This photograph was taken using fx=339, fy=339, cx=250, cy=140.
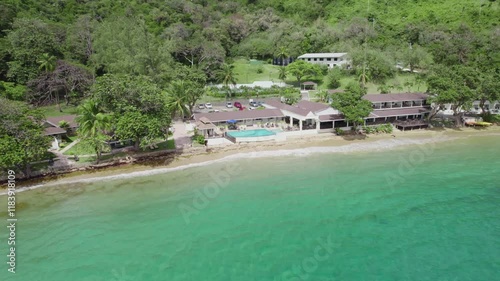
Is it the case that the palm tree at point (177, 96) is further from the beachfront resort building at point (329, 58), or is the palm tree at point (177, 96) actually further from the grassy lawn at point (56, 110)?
the beachfront resort building at point (329, 58)

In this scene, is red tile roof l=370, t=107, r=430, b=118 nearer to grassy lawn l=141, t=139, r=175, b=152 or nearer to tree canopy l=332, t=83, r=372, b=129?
tree canopy l=332, t=83, r=372, b=129

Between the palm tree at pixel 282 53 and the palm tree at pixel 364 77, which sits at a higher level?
the palm tree at pixel 282 53

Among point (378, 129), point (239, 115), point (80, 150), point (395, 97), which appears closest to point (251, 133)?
point (239, 115)

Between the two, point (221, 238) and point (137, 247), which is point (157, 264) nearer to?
point (137, 247)

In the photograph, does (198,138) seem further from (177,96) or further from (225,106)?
(225,106)

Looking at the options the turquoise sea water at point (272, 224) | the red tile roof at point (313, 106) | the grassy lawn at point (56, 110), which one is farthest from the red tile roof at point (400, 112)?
the grassy lawn at point (56, 110)

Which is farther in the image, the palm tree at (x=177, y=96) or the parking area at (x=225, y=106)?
the parking area at (x=225, y=106)
